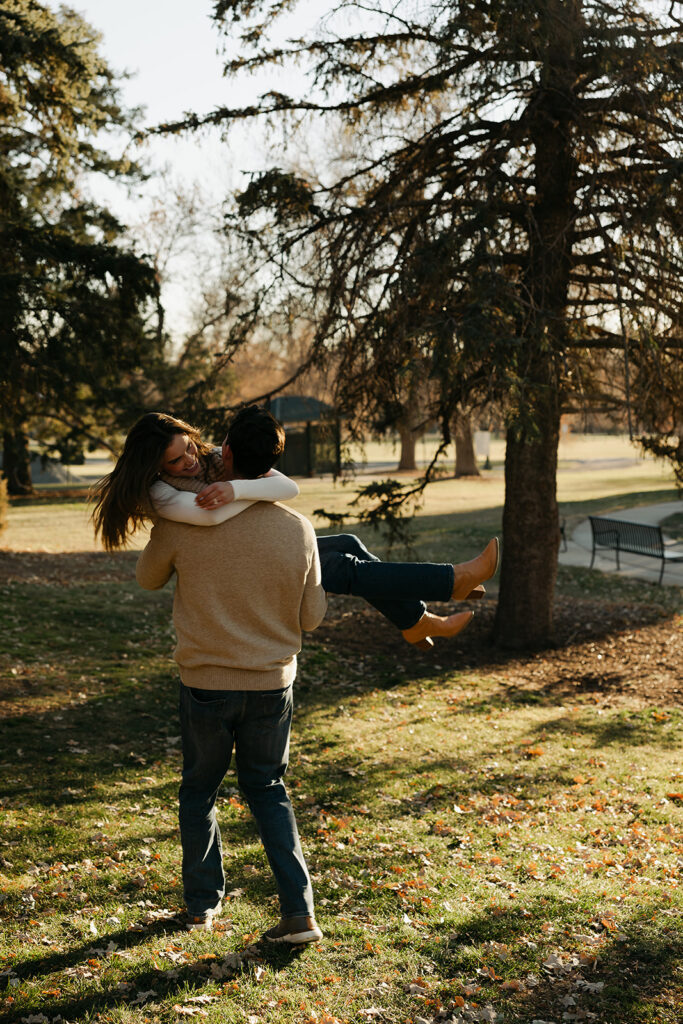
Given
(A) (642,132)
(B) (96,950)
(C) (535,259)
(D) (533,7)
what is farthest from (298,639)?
(A) (642,132)

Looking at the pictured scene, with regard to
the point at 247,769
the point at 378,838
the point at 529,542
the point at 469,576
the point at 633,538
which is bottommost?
the point at 378,838

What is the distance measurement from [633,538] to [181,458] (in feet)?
39.4

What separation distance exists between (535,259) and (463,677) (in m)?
4.11

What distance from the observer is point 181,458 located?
3.35m

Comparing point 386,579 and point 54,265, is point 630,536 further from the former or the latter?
point 386,579

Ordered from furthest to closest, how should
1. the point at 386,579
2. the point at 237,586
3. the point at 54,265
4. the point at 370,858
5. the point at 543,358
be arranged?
the point at 54,265, the point at 543,358, the point at 370,858, the point at 386,579, the point at 237,586

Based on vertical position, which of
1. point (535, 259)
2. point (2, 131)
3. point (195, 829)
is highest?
point (2, 131)

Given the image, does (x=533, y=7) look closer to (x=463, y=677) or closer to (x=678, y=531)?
(x=463, y=677)

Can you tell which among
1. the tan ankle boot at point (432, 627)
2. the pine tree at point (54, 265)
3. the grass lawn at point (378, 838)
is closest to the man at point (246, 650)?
the grass lawn at point (378, 838)

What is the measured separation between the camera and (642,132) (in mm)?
8445

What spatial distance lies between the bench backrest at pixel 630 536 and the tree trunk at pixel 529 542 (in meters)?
4.07

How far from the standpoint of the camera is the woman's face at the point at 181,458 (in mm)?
3315

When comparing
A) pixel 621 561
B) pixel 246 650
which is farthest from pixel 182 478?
pixel 621 561

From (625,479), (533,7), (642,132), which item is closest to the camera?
(533,7)
